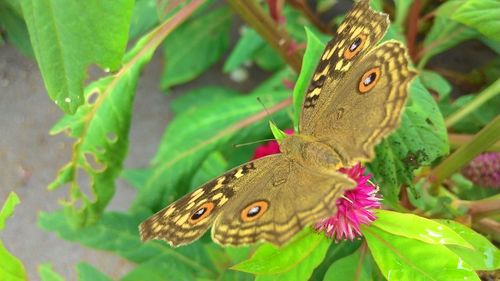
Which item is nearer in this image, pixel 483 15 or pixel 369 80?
pixel 369 80

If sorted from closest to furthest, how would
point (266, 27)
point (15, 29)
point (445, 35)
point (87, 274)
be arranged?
point (266, 27) → point (87, 274) → point (445, 35) → point (15, 29)

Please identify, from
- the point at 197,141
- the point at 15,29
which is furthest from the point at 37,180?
the point at 197,141

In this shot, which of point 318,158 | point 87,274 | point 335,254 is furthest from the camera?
point 87,274

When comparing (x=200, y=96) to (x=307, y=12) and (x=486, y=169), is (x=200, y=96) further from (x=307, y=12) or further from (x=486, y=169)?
(x=486, y=169)

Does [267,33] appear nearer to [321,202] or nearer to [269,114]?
[269,114]

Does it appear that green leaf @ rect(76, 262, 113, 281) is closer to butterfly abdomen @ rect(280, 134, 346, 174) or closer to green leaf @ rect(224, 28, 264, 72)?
butterfly abdomen @ rect(280, 134, 346, 174)

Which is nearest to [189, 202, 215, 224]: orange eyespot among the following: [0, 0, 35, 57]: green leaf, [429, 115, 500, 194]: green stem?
[429, 115, 500, 194]: green stem

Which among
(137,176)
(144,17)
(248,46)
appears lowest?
(137,176)

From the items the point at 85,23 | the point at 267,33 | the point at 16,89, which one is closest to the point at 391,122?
the point at 85,23
